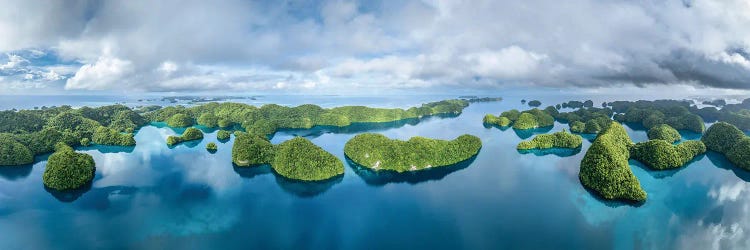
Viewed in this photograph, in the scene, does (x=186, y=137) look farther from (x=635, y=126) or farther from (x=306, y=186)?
(x=635, y=126)

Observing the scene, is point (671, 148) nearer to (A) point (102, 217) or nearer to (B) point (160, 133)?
(A) point (102, 217)

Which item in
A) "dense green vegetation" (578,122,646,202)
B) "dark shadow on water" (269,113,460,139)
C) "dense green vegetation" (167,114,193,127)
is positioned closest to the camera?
"dense green vegetation" (578,122,646,202)

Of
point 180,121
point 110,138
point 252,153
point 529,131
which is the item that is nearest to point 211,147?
point 252,153

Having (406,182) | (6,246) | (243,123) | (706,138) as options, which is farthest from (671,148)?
(243,123)

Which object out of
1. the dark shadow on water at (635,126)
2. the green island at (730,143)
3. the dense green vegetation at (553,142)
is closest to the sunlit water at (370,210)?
the green island at (730,143)

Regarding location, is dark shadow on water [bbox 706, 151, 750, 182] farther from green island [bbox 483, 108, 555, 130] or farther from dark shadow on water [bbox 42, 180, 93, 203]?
dark shadow on water [bbox 42, 180, 93, 203]

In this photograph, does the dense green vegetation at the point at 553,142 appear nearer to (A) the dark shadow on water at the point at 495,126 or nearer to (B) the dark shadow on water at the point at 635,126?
(A) the dark shadow on water at the point at 495,126

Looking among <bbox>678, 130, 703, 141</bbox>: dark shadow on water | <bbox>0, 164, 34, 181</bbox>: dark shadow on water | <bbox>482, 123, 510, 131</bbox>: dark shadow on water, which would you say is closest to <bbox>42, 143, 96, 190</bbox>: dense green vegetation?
<bbox>0, 164, 34, 181</bbox>: dark shadow on water
